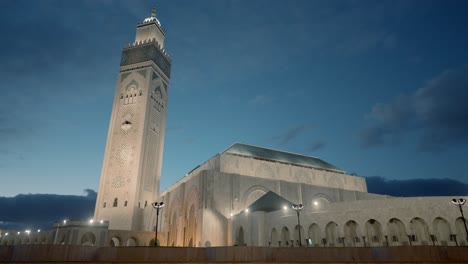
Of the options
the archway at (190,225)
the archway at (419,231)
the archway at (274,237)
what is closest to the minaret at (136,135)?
the archway at (190,225)

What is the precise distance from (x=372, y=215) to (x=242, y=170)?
18.1m

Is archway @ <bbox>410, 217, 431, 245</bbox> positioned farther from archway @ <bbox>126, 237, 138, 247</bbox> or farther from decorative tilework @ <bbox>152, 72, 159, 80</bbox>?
decorative tilework @ <bbox>152, 72, 159, 80</bbox>

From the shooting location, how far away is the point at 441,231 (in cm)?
2067

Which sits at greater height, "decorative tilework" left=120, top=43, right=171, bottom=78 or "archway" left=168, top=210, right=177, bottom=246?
"decorative tilework" left=120, top=43, right=171, bottom=78

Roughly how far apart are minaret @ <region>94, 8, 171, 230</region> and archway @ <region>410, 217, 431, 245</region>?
32.5 m

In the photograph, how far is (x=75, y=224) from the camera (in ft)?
108

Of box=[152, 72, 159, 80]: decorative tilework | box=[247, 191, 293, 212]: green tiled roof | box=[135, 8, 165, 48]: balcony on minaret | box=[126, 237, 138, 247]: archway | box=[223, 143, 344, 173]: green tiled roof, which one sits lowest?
box=[126, 237, 138, 247]: archway

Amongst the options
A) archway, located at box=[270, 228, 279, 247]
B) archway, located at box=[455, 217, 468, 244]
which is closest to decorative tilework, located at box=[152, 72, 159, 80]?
archway, located at box=[270, 228, 279, 247]

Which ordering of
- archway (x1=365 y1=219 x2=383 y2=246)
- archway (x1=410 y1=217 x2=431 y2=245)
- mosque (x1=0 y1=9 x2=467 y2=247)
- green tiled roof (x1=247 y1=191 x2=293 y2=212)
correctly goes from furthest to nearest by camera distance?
green tiled roof (x1=247 y1=191 x2=293 y2=212), archway (x1=365 y1=219 x2=383 y2=246), mosque (x1=0 y1=9 x2=467 y2=247), archway (x1=410 y1=217 x2=431 y2=245)

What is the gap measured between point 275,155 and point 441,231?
24739mm

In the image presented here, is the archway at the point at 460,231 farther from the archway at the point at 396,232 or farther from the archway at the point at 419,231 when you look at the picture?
the archway at the point at 396,232

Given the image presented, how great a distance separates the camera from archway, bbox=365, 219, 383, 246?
22.1 metres

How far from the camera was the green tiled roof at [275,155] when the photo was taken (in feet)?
133

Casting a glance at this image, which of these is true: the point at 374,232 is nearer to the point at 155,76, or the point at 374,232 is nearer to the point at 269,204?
the point at 269,204
